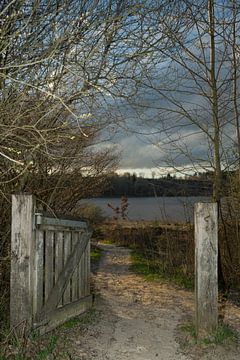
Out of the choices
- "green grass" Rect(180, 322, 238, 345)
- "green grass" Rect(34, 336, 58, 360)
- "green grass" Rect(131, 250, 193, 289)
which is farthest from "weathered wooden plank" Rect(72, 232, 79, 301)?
"green grass" Rect(131, 250, 193, 289)

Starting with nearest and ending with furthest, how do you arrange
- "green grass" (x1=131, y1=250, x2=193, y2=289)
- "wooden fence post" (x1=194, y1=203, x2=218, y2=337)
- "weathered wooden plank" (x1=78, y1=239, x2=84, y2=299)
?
"wooden fence post" (x1=194, y1=203, x2=218, y2=337), "weathered wooden plank" (x1=78, y1=239, x2=84, y2=299), "green grass" (x1=131, y1=250, x2=193, y2=289)

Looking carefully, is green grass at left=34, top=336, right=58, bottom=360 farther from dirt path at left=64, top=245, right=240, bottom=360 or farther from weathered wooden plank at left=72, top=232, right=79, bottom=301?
weathered wooden plank at left=72, top=232, right=79, bottom=301

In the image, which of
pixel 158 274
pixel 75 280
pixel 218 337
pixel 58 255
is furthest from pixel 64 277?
pixel 158 274

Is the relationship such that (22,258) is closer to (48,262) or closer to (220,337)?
(48,262)

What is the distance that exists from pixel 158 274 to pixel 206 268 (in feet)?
20.4

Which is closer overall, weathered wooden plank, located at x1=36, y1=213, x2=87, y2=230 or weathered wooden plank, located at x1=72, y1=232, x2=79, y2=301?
Answer: weathered wooden plank, located at x1=36, y1=213, x2=87, y2=230

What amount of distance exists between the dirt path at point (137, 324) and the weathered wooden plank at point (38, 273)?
0.65 metres

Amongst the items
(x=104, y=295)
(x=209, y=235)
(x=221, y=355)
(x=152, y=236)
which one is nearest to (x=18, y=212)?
(x=209, y=235)

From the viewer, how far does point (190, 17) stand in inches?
321

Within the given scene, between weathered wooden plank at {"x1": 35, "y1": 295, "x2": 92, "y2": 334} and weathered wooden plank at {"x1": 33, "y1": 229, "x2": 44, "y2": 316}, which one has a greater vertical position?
weathered wooden plank at {"x1": 33, "y1": 229, "x2": 44, "y2": 316}

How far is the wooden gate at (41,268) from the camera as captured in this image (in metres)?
5.31

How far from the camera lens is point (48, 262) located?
584 centimetres

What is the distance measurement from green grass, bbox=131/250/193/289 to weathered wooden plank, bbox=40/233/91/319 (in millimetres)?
3819

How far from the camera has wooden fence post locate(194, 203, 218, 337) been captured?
5965mm
